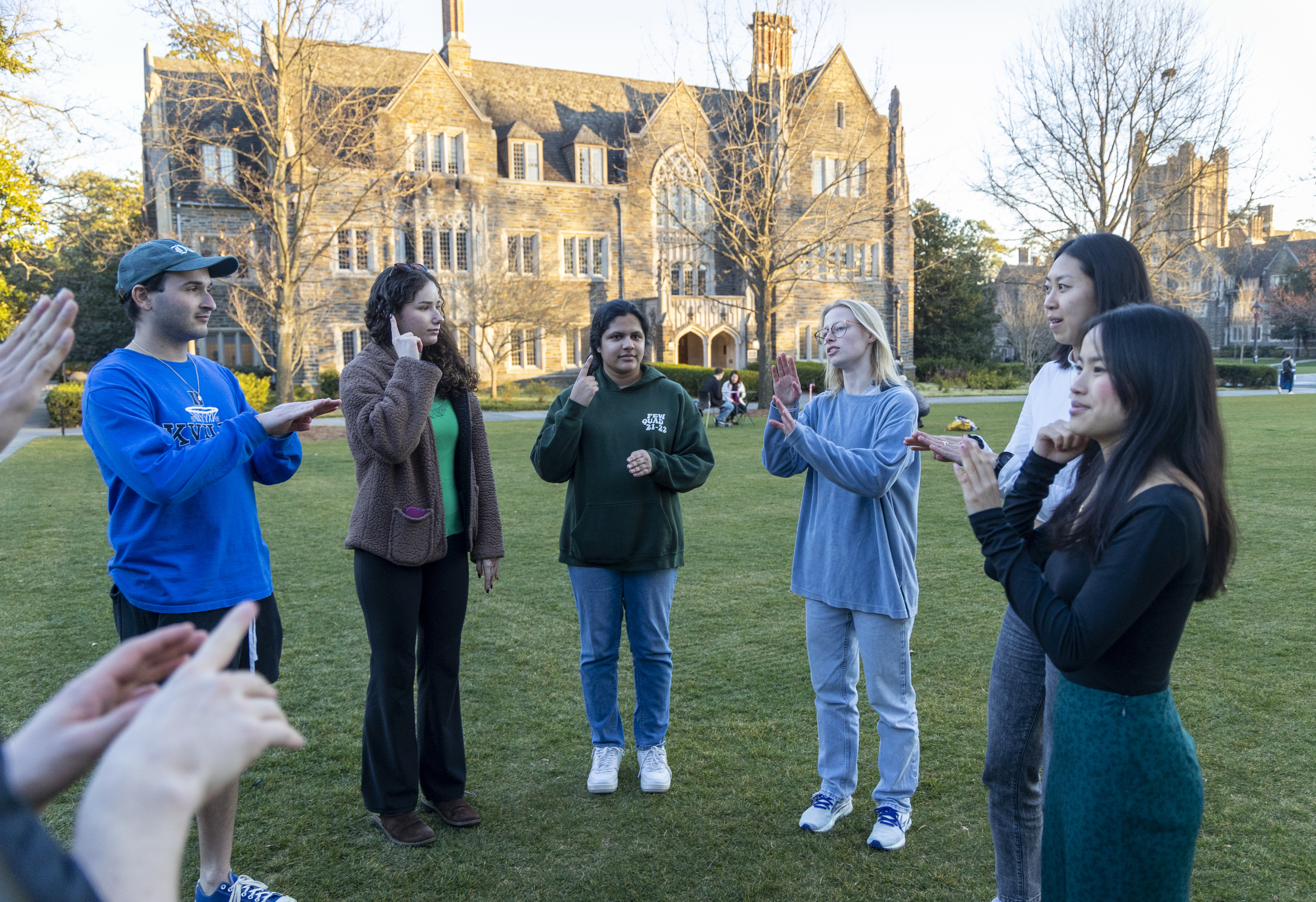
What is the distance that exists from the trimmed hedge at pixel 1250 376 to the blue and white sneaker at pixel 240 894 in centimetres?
4317

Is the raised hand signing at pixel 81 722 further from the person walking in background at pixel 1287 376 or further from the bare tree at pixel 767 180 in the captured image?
the person walking in background at pixel 1287 376

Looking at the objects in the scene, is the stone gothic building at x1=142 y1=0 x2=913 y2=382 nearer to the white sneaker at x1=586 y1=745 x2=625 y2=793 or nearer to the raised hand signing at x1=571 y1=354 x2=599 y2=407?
the raised hand signing at x1=571 y1=354 x2=599 y2=407

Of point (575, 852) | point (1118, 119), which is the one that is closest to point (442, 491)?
point (575, 852)

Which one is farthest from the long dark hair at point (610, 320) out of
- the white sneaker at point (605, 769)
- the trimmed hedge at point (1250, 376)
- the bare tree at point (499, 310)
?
the trimmed hedge at point (1250, 376)

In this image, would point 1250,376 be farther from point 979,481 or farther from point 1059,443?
point 979,481

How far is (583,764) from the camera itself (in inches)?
177

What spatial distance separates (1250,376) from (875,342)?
42622 millimetres

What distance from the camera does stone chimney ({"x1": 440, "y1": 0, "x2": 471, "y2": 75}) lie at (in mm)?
36156

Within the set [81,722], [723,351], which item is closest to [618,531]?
[81,722]

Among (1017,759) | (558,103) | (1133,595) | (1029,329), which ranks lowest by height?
(1017,759)

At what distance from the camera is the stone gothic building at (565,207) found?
33.0 metres

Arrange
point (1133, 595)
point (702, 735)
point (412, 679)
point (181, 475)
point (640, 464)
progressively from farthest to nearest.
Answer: point (702, 735) → point (640, 464) → point (412, 679) → point (181, 475) → point (1133, 595)

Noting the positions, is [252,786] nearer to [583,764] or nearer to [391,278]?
[583,764]

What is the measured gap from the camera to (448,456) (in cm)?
393
